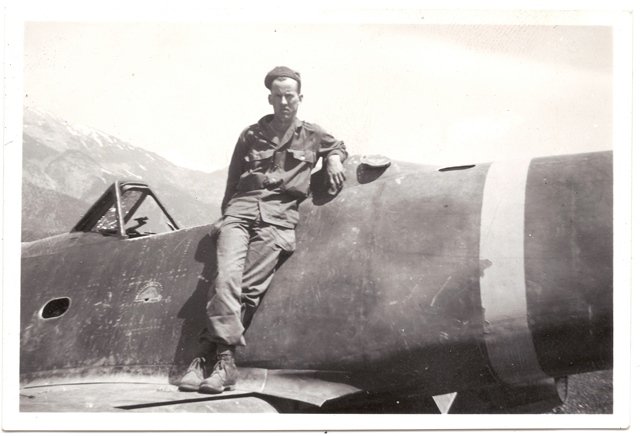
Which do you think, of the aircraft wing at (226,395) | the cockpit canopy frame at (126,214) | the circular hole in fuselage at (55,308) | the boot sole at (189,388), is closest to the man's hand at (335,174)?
the aircraft wing at (226,395)

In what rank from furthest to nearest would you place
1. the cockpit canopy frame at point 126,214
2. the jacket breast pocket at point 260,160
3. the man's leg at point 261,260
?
the cockpit canopy frame at point 126,214
the jacket breast pocket at point 260,160
the man's leg at point 261,260

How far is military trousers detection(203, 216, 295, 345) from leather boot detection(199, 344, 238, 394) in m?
0.07

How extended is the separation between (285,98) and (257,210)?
0.66 meters

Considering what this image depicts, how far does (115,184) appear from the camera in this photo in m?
4.97

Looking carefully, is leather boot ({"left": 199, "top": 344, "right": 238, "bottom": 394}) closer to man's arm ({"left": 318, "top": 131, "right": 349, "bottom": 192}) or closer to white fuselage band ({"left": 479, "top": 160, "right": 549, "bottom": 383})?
man's arm ({"left": 318, "top": 131, "right": 349, "bottom": 192})

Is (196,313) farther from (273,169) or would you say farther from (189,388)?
(273,169)

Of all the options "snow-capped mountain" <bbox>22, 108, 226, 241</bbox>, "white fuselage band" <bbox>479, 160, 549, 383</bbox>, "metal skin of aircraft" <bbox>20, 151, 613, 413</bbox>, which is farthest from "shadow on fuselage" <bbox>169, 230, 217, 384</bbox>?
"white fuselage band" <bbox>479, 160, 549, 383</bbox>

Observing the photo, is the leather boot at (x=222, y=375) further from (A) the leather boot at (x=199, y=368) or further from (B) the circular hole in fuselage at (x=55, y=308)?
(B) the circular hole in fuselage at (x=55, y=308)

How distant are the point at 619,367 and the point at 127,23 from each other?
11.9ft

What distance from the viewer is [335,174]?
157 inches

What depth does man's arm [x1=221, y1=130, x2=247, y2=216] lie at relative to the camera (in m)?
4.17

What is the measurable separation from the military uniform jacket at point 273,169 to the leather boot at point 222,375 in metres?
0.75

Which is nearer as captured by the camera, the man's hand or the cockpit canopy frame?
the man's hand

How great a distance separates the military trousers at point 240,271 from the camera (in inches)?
146
